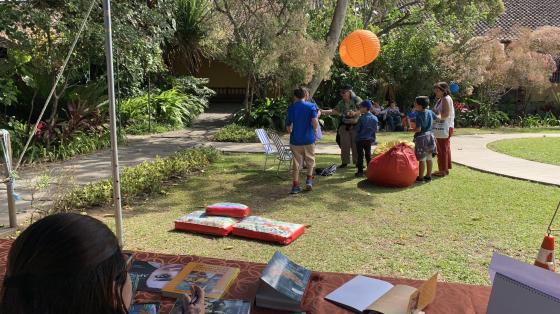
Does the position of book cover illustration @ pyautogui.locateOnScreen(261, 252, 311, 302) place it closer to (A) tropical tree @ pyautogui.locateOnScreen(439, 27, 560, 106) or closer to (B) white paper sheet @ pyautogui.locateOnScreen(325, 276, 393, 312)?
(B) white paper sheet @ pyautogui.locateOnScreen(325, 276, 393, 312)

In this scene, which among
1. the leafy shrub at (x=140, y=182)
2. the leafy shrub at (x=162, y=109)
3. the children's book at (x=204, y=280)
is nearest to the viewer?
the children's book at (x=204, y=280)

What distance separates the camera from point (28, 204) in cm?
624

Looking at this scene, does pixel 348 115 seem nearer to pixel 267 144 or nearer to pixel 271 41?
pixel 267 144

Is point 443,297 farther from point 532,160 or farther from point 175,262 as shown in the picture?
point 532,160

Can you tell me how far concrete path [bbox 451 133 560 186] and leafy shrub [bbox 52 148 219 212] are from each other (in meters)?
5.45

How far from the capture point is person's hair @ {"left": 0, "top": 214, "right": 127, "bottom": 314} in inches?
44.7

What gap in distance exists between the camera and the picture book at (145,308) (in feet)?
7.15

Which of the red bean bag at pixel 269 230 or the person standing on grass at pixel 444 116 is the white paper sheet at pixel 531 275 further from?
the person standing on grass at pixel 444 116

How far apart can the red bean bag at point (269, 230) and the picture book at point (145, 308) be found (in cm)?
275

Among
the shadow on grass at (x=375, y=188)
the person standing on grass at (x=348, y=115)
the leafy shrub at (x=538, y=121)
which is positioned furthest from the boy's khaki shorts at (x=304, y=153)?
the leafy shrub at (x=538, y=121)

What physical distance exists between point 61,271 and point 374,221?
5.07m

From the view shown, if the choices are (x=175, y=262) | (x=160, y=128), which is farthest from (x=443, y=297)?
(x=160, y=128)

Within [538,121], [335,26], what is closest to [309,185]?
[335,26]

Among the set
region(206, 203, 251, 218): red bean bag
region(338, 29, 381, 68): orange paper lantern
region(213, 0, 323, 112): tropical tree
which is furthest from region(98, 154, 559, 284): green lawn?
region(213, 0, 323, 112): tropical tree
